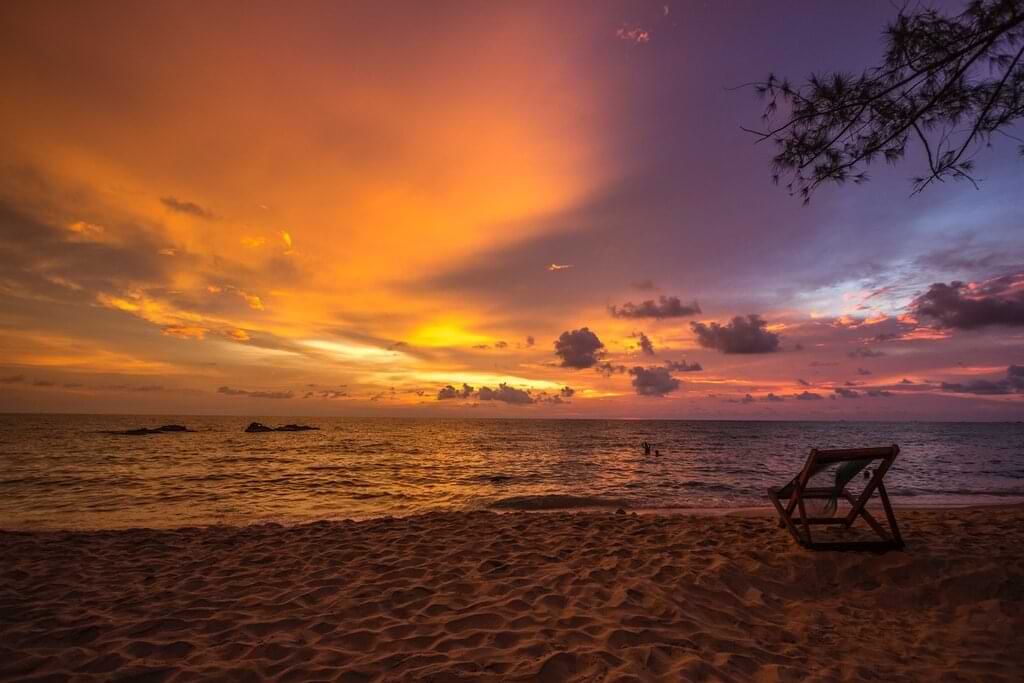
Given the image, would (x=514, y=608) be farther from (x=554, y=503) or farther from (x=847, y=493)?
(x=554, y=503)

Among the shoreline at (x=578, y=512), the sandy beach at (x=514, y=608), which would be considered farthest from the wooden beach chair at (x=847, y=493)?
the shoreline at (x=578, y=512)

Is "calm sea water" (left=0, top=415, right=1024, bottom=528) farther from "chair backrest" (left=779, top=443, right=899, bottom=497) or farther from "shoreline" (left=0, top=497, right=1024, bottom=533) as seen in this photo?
"chair backrest" (left=779, top=443, right=899, bottom=497)

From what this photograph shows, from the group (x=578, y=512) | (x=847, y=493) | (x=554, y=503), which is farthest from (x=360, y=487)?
(x=847, y=493)

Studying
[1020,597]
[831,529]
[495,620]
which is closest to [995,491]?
[831,529]

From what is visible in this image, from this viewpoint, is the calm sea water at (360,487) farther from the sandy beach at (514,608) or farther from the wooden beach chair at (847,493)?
the wooden beach chair at (847,493)

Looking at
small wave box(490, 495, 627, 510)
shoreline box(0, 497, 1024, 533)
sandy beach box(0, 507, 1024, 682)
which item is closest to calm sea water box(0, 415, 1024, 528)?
small wave box(490, 495, 627, 510)

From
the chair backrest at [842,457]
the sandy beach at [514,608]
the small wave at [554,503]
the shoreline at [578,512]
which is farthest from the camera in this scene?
the small wave at [554,503]

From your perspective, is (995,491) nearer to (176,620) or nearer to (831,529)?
(831,529)

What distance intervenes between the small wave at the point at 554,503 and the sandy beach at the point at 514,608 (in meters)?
5.63

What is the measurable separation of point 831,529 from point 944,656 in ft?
14.8

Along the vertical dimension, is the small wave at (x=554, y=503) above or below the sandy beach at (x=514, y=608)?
below

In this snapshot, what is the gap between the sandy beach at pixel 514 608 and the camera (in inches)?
145

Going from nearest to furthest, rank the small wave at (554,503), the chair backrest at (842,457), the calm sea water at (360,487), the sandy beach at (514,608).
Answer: the sandy beach at (514,608) → the chair backrest at (842,457) → the calm sea water at (360,487) → the small wave at (554,503)

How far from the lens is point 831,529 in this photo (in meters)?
8.02
